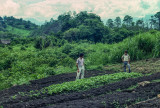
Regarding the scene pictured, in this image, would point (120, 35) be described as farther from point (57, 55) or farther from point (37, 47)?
point (57, 55)

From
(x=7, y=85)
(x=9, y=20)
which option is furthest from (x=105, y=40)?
(x=9, y=20)

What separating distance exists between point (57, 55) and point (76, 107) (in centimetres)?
1697

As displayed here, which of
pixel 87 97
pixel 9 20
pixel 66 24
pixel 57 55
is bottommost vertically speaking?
pixel 87 97

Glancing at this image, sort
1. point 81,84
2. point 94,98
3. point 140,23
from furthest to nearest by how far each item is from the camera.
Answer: point 140,23 < point 81,84 < point 94,98

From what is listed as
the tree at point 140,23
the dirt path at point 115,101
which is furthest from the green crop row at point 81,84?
the tree at point 140,23

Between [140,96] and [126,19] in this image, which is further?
[126,19]

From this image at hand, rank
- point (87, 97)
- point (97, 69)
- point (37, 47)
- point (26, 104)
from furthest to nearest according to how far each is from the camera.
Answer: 1. point (37, 47)
2. point (97, 69)
3. point (87, 97)
4. point (26, 104)

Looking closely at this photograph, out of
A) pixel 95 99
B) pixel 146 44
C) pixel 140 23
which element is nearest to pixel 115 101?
pixel 95 99

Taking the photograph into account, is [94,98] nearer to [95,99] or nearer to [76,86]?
[95,99]

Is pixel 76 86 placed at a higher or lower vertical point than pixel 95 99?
higher

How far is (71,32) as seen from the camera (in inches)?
1608

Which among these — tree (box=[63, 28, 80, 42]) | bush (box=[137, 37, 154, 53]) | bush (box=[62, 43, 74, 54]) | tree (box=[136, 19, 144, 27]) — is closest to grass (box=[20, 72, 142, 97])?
bush (box=[137, 37, 154, 53])

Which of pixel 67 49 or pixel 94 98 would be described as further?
pixel 67 49

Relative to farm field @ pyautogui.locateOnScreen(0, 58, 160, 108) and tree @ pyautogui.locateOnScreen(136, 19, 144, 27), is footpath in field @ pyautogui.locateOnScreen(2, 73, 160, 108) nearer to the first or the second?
farm field @ pyautogui.locateOnScreen(0, 58, 160, 108)
